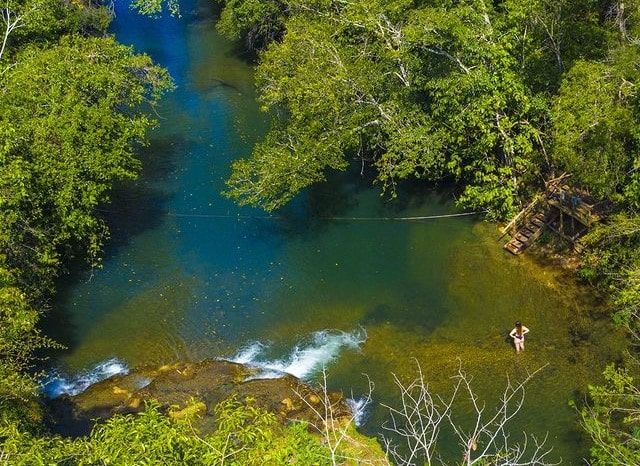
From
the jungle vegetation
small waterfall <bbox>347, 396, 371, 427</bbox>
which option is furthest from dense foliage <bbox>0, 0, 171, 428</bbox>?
small waterfall <bbox>347, 396, 371, 427</bbox>

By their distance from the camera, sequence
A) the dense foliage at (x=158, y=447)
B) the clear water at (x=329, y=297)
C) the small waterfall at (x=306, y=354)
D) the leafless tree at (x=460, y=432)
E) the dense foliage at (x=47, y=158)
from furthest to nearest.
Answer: the small waterfall at (x=306, y=354) → the clear water at (x=329, y=297) → the dense foliage at (x=47, y=158) → the leafless tree at (x=460, y=432) → the dense foliage at (x=158, y=447)

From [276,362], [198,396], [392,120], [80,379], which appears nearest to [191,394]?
[198,396]

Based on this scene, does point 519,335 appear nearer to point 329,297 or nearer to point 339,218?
point 329,297

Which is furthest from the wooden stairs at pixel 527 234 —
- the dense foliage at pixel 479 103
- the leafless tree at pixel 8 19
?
the leafless tree at pixel 8 19

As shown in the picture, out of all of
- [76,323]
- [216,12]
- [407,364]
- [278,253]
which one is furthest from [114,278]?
[216,12]

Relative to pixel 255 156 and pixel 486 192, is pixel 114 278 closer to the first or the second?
pixel 255 156

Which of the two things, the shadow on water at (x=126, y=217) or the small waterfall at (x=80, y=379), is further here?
the shadow on water at (x=126, y=217)

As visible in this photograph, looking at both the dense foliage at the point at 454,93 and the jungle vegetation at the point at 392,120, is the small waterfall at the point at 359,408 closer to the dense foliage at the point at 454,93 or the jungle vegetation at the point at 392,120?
the jungle vegetation at the point at 392,120
